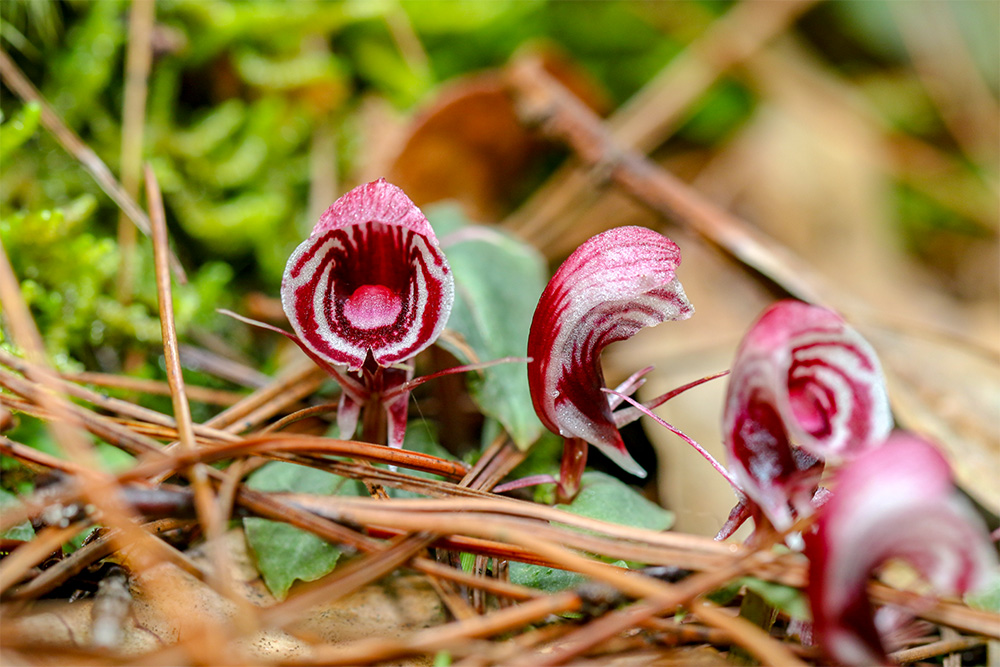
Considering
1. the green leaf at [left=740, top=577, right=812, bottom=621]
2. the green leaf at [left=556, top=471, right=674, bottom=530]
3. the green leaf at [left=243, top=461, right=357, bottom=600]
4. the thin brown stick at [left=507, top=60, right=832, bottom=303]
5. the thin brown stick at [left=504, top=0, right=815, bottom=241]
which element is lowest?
the green leaf at [left=740, top=577, right=812, bottom=621]

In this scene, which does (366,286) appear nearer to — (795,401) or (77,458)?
(77,458)

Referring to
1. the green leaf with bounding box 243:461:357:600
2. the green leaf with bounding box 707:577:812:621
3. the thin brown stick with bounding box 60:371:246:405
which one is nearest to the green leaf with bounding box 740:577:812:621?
the green leaf with bounding box 707:577:812:621

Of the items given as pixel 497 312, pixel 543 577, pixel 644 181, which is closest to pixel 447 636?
pixel 543 577

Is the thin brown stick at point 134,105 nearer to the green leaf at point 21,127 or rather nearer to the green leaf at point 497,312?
the green leaf at point 21,127

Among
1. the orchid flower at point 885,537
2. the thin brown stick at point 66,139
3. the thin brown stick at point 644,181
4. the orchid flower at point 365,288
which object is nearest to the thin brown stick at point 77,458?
the orchid flower at point 365,288

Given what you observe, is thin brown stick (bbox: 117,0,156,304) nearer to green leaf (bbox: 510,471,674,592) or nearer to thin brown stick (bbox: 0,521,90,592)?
thin brown stick (bbox: 0,521,90,592)

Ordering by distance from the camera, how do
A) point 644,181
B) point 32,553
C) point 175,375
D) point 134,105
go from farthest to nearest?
point 644,181, point 134,105, point 175,375, point 32,553

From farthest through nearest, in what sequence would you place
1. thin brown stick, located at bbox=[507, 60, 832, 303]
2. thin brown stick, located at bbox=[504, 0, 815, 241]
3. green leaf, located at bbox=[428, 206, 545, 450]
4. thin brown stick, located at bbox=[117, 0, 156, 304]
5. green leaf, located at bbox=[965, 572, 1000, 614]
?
1. thin brown stick, located at bbox=[504, 0, 815, 241]
2. thin brown stick, located at bbox=[507, 60, 832, 303]
3. thin brown stick, located at bbox=[117, 0, 156, 304]
4. green leaf, located at bbox=[428, 206, 545, 450]
5. green leaf, located at bbox=[965, 572, 1000, 614]
